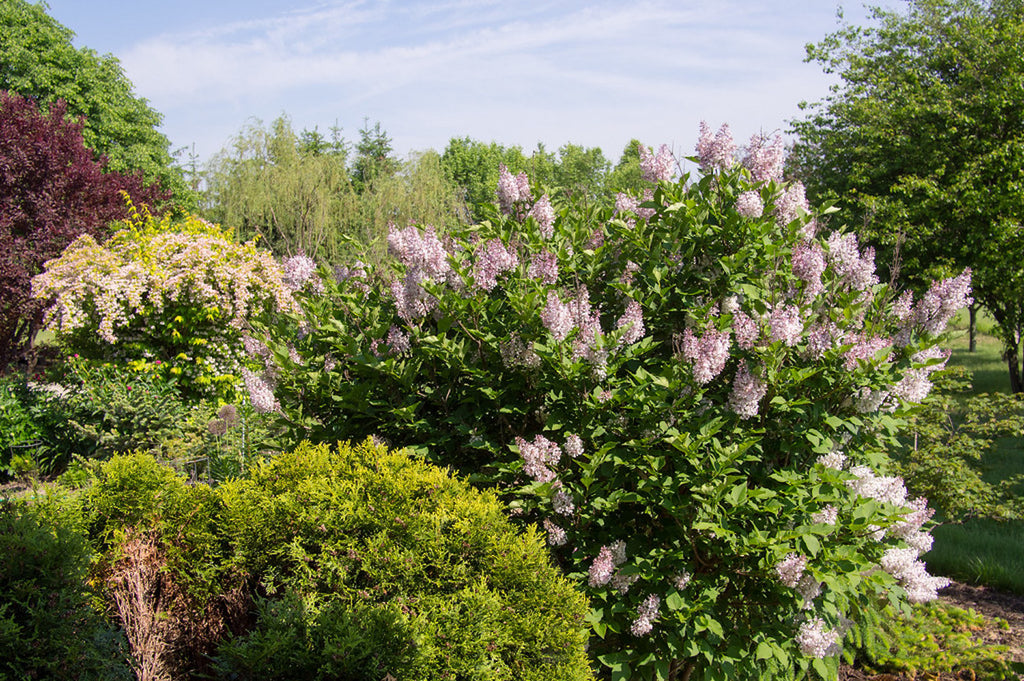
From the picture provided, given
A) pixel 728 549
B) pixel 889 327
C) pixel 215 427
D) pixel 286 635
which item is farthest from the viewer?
pixel 215 427

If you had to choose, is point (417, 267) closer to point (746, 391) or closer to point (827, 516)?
point (746, 391)

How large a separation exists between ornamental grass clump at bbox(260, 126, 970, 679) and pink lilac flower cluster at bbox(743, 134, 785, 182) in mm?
15

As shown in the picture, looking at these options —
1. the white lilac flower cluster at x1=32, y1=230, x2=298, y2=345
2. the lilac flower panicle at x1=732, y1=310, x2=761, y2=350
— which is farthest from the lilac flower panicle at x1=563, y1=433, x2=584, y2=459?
the white lilac flower cluster at x1=32, y1=230, x2=298, y2=345

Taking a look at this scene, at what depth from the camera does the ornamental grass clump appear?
2.90 meters

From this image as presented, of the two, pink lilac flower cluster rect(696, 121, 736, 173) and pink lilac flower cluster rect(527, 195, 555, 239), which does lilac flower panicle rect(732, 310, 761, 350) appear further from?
pink lilac flower cluster rect(527, 195, 555, 239)

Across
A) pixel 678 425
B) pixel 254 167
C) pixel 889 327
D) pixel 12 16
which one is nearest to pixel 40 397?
pixel 678 425

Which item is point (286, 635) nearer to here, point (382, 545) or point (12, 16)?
point (382, 545)

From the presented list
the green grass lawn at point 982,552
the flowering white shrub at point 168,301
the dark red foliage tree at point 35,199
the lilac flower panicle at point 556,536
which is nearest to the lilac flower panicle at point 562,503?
the lilac flower panicle at point 556,536

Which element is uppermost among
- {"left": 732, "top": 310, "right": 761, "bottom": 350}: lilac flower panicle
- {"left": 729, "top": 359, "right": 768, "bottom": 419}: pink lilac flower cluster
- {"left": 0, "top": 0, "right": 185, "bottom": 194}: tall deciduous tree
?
{"left": 0, "top": 0, "right": 185, "bottom": 194}: tall deciduous tree

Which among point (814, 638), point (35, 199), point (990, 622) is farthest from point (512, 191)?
point (35, 199)

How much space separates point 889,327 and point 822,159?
16.5 metres

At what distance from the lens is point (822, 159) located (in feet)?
59.8

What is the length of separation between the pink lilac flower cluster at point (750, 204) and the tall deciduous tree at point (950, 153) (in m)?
8.47

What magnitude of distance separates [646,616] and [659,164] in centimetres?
215
